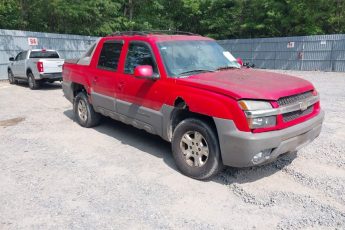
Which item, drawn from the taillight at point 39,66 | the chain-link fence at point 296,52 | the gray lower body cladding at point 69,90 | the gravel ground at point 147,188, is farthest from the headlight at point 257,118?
the chain-link fence at point 296,52

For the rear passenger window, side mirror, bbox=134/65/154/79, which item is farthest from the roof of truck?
side mirror, bbox=134/65/154/79

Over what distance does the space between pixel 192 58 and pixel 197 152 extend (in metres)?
1.53

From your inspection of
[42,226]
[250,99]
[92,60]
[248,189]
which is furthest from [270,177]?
[92,60]

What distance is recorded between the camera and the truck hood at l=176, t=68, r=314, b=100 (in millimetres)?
3887

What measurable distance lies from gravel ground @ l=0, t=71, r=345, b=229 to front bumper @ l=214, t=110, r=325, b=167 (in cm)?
47

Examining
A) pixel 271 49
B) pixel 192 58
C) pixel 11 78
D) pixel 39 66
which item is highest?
pixel 192 58

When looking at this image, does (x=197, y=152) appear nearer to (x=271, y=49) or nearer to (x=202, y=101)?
(x=202, y=101)

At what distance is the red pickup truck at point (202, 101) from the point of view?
12.6ft

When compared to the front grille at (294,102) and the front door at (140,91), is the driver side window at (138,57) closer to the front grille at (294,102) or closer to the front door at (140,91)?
the front door at (140,91)

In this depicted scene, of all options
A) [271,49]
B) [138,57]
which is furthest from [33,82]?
[271,49]

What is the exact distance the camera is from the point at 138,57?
5.40m

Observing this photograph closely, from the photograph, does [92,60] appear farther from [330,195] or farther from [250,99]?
[330,195]

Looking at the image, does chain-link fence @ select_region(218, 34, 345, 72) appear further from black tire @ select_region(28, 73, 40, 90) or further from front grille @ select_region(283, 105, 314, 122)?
front grille @ select_region(283, 105, 314, 122)

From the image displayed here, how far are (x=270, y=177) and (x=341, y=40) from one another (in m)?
17.6
